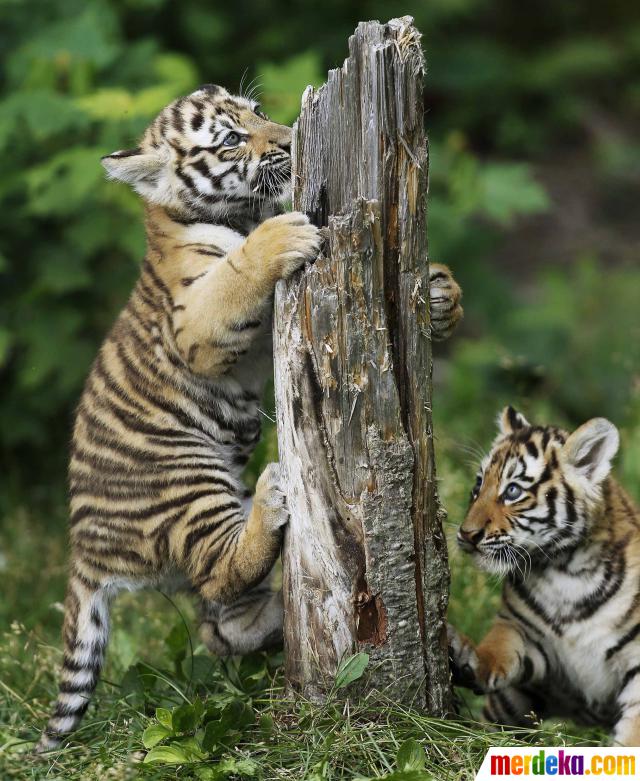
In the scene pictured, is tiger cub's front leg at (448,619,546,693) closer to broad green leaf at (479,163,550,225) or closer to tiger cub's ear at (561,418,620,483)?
tiger cub's ear at (561,418,620,483)

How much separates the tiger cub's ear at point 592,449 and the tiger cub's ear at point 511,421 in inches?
11.5

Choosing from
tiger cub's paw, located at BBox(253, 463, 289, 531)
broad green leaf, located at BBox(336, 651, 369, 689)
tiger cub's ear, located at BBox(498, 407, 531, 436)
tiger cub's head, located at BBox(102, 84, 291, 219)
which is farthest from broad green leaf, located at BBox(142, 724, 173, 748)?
tiger cub's head, located at BBox(102, 84, 291, 219)

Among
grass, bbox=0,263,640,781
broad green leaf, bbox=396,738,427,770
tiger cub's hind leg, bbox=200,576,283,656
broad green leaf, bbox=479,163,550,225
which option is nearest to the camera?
broad green leaf, bbox=396,738,427,770

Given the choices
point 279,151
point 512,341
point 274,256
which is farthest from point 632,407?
point 274,256

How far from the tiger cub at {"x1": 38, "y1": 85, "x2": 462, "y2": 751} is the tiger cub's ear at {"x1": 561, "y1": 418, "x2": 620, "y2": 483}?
669mm

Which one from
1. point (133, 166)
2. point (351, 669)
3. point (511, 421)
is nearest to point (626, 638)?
point (511, 421)

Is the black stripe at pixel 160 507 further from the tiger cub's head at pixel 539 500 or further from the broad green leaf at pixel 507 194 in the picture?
the broad green leaf at pixel 507 194

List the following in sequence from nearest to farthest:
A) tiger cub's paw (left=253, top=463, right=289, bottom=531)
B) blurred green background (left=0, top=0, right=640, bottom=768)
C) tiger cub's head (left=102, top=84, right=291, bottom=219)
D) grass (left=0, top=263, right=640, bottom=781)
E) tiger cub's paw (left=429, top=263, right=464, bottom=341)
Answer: grass (left=0, top=263, right=640, bottom=781)
tiger cub's paw (left=253, top=463, right=289, bottom=531)
tiger cub's paw (left=429, top=263, right=464, bottom=341)
tiger cub's head (left=102, top=84, right=291, bottom=219)
blurred green background (left=0, top=0, right=640, bottom=768)

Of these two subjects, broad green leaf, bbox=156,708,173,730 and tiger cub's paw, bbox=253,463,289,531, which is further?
tiger cub's paw, bbox=253,463,289,531

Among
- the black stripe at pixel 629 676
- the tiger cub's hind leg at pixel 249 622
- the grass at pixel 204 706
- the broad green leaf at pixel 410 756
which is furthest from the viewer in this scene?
the tiger cub's hind leg at pixel 249 622

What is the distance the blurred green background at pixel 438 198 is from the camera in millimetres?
6668

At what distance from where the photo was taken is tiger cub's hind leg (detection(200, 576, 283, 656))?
4.31 metres

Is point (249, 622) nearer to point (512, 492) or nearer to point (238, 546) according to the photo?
point (238, 546)

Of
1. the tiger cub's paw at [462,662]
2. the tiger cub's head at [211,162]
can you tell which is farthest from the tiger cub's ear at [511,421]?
the tiger cub's head at [211,162]
